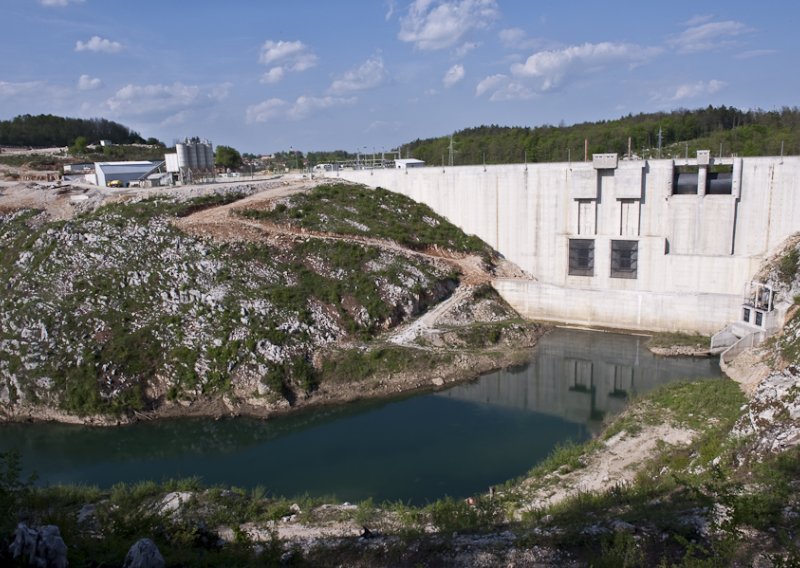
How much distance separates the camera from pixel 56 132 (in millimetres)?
90562

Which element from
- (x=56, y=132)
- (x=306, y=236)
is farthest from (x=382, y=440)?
(x=56, y=132)

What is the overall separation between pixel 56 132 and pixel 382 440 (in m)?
88.8

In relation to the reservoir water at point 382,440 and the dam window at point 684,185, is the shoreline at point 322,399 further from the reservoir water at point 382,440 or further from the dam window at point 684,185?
the dam window at point 684,185

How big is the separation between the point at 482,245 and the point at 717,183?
1441 cm

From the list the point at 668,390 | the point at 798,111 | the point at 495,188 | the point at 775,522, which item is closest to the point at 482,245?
the point at 495,188

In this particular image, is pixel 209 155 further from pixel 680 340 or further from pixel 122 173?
pixel 680 340

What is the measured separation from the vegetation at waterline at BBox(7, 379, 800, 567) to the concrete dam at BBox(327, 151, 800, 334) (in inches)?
551

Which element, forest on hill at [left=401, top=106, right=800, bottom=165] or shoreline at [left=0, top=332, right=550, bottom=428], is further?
forest on hill at [left=401, top=106, right=800, bottom=165]

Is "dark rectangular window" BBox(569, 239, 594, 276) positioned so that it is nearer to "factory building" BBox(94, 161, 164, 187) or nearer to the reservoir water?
the reservoir water

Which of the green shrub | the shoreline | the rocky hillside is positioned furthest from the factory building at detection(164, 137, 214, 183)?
the green shrub

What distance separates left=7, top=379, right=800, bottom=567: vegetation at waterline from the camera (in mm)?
10867

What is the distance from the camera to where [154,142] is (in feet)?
319

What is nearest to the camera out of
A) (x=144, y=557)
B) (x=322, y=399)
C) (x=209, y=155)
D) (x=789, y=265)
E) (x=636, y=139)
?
(x=144, y=557)

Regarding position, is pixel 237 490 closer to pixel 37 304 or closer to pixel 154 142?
pixel 37 304
